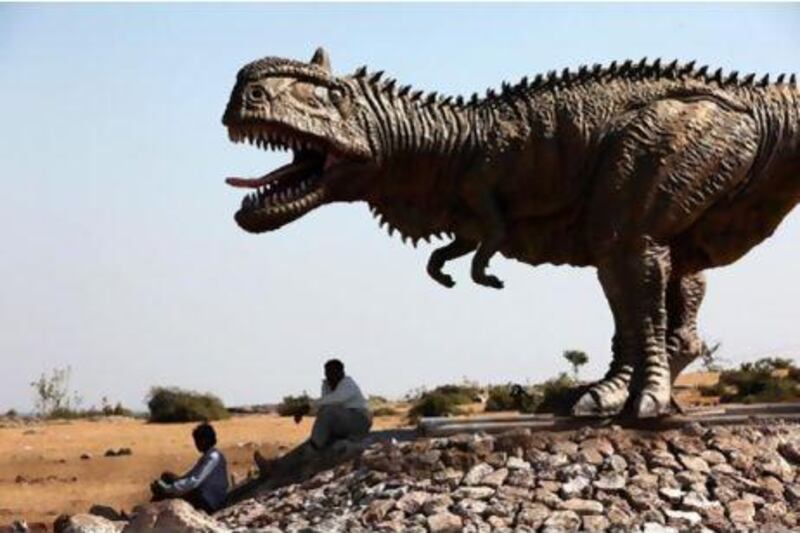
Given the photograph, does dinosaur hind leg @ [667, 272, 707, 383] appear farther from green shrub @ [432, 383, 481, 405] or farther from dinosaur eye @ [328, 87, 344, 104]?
green shrub @ [432, 383, 481, 405]

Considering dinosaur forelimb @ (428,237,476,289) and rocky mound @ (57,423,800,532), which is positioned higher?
dinosaur forelimb @ (428,237,476,289)

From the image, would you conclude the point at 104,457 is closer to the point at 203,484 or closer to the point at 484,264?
the point at 203,484

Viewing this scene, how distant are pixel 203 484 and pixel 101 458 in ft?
43.6

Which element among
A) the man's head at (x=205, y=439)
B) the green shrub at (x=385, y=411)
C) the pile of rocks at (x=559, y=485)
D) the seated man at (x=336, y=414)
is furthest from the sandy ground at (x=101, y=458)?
the pile of rocks at (x=559, y=485)

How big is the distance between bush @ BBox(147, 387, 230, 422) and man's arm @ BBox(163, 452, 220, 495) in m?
22.2

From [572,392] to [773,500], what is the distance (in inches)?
96.6

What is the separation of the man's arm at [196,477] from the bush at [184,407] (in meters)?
22.2

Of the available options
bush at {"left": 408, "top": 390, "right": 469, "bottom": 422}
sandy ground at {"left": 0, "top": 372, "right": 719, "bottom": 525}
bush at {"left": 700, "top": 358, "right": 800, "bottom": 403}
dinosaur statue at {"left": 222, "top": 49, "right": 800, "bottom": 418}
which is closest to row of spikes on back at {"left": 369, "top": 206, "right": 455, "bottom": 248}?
dinosaur statue at {"left": 222, "top": 49, "right": 800, "bottom": 418}

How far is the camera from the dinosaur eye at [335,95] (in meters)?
12.3

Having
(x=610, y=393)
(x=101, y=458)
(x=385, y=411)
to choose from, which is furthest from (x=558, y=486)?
(x=385, y=411)

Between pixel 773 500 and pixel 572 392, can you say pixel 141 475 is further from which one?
pixel 773 500

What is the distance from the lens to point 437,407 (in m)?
31.2

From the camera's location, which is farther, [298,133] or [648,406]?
[298,133]

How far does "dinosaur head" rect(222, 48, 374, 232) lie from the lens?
39.3ft
